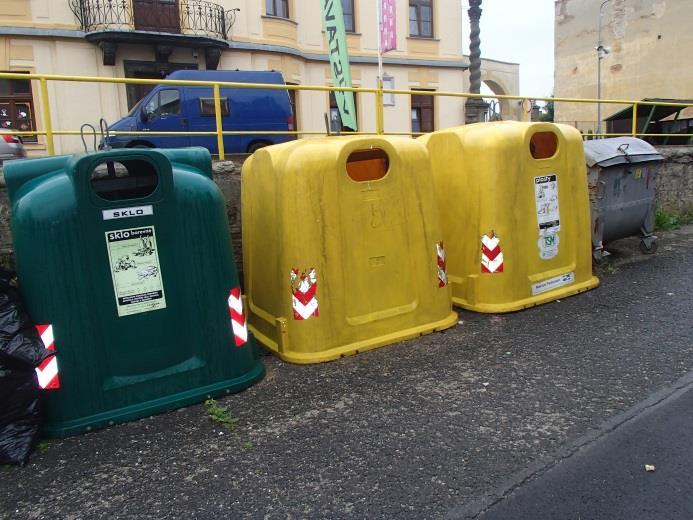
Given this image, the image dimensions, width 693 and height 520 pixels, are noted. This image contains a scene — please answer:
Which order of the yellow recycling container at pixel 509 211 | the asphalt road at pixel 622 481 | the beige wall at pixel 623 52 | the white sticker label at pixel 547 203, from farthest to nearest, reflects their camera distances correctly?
the beige wall at pixel 623 52 < the white sticker label at pixel 547 203 < the yellow recycling container at pixel 509 211 < the asphalt road at pixel 622 481

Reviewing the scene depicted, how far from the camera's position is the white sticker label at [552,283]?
503 cm

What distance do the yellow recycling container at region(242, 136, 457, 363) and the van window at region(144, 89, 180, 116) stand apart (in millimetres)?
8897

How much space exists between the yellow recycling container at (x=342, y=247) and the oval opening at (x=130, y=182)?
900 mm

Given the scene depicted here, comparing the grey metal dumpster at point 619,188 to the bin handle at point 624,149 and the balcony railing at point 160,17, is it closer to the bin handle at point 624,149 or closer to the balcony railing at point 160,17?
the bin handle at point 624,149

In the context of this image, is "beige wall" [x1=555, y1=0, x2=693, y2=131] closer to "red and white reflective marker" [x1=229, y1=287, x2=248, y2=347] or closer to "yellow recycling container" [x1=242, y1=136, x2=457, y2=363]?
"yellow recycling container" [x1=242, y1=136, x2=457, y2=363]

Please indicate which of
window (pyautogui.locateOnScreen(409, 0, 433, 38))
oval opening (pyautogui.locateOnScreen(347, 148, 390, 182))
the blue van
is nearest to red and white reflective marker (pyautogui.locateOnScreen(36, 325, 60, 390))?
oval opening (pyautogui.locateOnScreen(347, 148, 390, 182))

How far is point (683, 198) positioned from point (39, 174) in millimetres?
9377

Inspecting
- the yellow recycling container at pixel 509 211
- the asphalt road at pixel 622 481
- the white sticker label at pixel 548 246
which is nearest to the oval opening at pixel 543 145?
the yellow recycling container at pixel 509 211

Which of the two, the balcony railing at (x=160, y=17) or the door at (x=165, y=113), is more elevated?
the balcony railing at (x=160, y=17)

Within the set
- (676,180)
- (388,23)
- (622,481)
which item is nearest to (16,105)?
A: (388,23)

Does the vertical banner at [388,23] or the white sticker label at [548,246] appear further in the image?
the vertical banner at [388,23]

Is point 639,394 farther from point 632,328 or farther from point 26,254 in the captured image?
point 26,254

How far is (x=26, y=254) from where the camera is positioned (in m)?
2.94

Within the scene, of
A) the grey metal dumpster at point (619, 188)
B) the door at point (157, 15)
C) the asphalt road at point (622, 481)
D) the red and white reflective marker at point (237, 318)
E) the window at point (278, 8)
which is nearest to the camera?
the asphalt road at point (622, 481)
